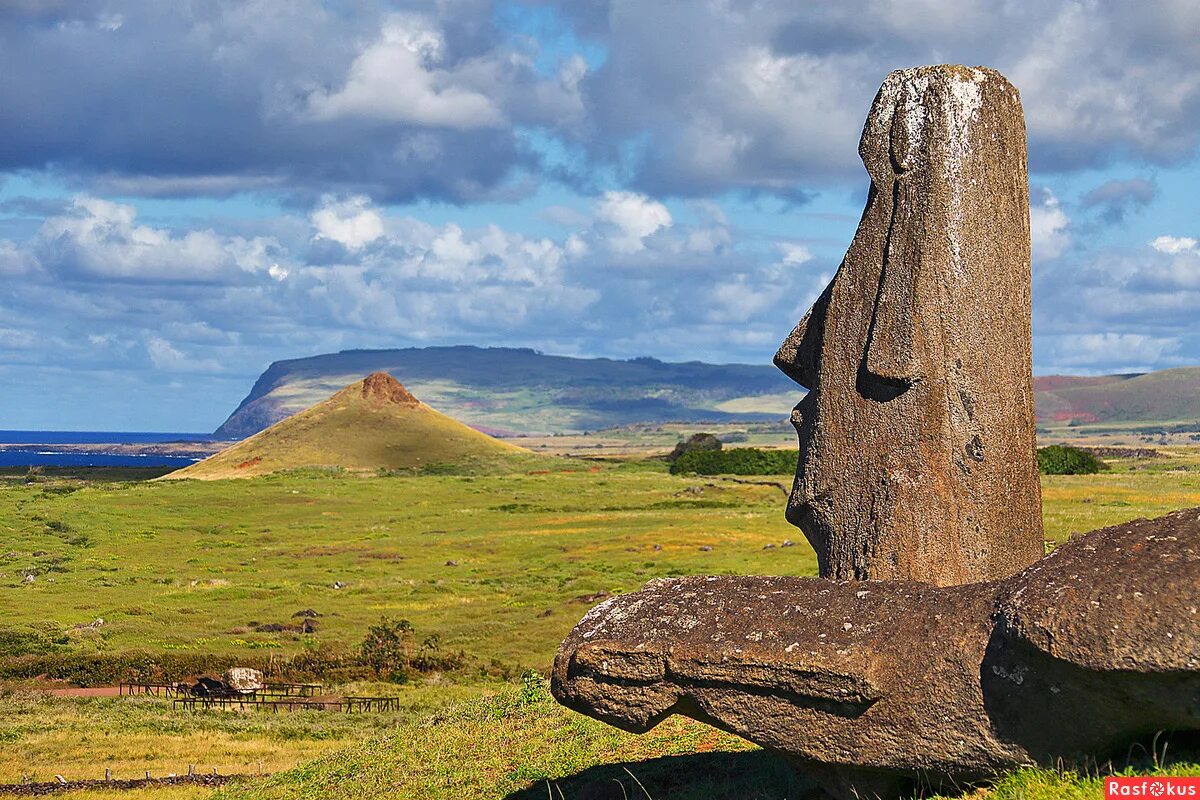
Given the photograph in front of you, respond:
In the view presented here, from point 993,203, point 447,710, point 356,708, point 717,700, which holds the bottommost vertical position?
point 356,708

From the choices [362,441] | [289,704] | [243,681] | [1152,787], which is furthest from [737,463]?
[1152,787]

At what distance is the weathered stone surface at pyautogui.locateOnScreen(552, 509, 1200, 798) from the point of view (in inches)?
321

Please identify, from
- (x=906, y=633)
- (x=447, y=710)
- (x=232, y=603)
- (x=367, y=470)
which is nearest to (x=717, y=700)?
(x=906, y=633)

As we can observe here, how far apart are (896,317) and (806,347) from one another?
142cm

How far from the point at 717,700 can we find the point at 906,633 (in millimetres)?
1579

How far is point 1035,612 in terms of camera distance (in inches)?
335

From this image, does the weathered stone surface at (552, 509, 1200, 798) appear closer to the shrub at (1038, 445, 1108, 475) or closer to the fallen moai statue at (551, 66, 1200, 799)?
the fallen moai statue at (551, 66, 1200, 799)

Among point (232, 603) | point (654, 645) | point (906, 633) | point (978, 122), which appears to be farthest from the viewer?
point (232, 603)

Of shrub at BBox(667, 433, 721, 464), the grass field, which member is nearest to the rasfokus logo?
the grass field

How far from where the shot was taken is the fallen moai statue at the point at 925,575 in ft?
27.8

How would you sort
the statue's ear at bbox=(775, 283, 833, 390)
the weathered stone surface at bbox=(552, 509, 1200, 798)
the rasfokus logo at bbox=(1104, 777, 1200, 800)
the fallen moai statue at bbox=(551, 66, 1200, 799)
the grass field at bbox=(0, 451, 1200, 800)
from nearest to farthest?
the rasfokus logo at bbox=(1104, 777, 1200, 800) → the weathered stone surface at bbox=(552, 509, 1200, 798) → the fallen moai statue at bbox=(551, 66, 1200, 799) → the statue's ear at bbox=(775, 283, 833, 390) → the grass field at bbox=(0, 451, 1200, 800)

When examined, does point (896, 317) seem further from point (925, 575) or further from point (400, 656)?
point (400, 656)

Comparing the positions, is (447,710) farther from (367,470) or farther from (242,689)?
(367,470)

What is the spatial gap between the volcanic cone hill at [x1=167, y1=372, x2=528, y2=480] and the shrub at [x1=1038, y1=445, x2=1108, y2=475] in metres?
69.0
